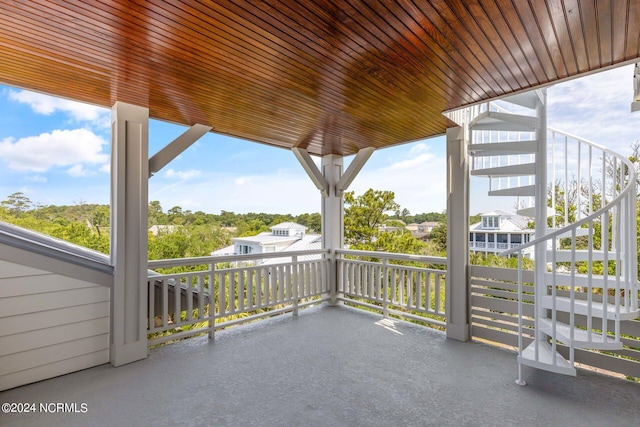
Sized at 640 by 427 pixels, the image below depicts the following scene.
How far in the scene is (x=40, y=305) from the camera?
100 inches

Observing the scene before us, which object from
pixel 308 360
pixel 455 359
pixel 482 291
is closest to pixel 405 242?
pixel 482 291

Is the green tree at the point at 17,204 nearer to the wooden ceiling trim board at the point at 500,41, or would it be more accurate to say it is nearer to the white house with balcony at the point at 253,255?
the white house with balcony at the point at 253,255

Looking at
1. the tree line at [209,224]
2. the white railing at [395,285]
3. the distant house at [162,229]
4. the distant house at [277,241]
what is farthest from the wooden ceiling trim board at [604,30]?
the distant house at [162,229]

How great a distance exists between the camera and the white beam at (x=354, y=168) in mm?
4664

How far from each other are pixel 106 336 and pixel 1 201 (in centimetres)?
231

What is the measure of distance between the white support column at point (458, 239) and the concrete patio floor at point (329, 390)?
273 mm

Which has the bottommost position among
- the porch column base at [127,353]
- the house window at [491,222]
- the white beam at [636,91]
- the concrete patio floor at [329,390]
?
the concrete patio floor at [329,390]

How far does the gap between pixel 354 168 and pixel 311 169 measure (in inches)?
26.3

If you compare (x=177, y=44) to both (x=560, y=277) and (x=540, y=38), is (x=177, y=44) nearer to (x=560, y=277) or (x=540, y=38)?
(x=540, y=38)

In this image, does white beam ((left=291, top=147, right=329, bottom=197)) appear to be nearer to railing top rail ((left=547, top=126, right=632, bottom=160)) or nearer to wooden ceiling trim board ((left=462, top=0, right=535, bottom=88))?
wooden ceiling trim board ((left=462, top=0, right=535, bottom=88))

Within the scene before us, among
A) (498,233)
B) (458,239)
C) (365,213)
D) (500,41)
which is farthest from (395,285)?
(500,41)

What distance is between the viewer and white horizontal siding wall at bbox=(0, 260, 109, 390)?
2.40 m

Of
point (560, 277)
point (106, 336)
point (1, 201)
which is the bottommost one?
point (106, 336)

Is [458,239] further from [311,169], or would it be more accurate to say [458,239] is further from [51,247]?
[51,247]
